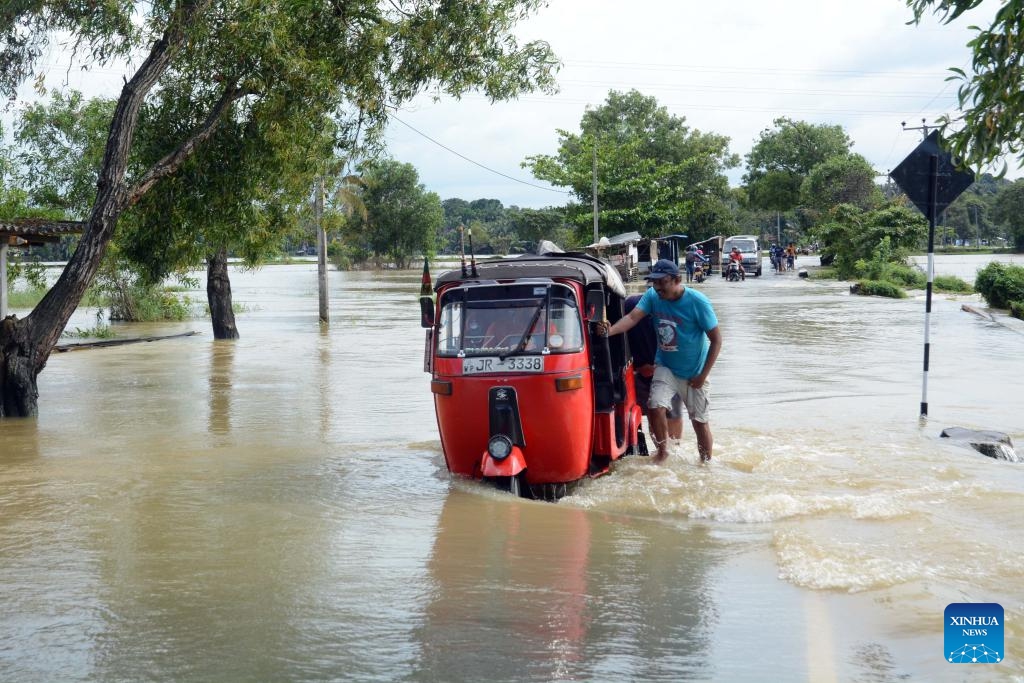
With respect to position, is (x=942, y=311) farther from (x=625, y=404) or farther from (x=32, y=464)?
(x=32, y=464)

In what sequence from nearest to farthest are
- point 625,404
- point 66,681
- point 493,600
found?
1. point 66,681
2. point 493,600
3. point 625,404

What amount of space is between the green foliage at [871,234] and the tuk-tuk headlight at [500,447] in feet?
143

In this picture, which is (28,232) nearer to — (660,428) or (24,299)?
(660,428)

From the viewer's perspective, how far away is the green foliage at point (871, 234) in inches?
1996

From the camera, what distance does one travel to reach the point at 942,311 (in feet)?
97.1

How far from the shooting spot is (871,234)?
52.0 m

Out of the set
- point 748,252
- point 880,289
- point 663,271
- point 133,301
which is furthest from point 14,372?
point 748,252

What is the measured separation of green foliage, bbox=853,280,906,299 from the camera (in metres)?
37.8

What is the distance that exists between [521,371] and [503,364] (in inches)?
6.1

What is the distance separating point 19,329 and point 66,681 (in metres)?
10.3

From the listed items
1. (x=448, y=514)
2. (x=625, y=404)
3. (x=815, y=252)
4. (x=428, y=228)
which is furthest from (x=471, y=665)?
(x=815, y=252)

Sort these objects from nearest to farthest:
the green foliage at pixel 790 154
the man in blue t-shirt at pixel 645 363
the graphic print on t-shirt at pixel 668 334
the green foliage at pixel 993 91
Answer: the green foliage at pixel 993 91
the graphic print on t-shirt at pixel 668 334
the man in blue t-shirt at pixel 645 363
the green foliage at pixel 790 154

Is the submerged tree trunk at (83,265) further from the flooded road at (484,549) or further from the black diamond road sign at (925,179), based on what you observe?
the black diamond road sign at (925,179)

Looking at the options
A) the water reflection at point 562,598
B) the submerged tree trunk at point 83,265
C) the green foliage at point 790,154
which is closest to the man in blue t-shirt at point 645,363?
the water reflection at point 562,598
